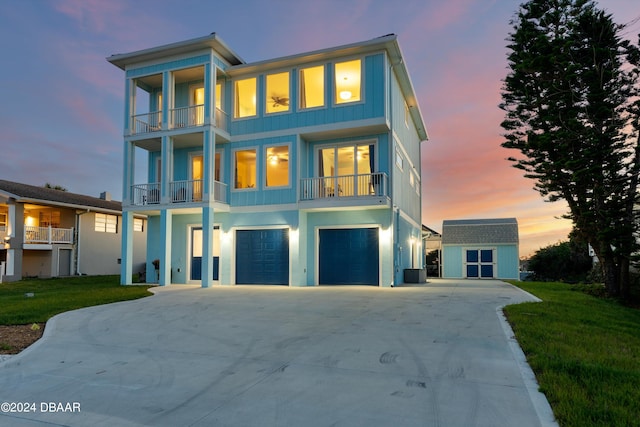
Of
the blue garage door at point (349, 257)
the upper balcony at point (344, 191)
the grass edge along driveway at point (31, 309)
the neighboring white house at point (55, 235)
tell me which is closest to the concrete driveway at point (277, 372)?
the grass edge along driveway at point (31, 309)

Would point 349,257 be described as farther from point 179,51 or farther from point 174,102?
point 179,51

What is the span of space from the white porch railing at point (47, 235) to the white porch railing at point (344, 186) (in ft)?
55.9

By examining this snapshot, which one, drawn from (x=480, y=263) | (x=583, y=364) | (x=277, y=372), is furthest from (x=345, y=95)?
(x=480, y=263)

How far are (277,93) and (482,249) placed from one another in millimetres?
17236

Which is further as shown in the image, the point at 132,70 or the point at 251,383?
the point at 132,70

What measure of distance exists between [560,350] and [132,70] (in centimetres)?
1708

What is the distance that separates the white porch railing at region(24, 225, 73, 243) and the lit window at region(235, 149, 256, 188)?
46.7ft

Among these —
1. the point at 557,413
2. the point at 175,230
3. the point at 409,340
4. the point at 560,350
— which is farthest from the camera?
the point at 175,230

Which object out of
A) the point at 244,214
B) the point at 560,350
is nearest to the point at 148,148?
the point at 244,214

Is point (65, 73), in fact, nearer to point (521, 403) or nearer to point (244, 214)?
point (244, 214)

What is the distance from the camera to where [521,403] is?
3.57 metres

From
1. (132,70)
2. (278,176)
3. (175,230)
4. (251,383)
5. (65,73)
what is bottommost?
(251,383)

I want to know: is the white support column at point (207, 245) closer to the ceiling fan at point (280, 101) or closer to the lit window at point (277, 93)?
the lit window at point (277, 93)

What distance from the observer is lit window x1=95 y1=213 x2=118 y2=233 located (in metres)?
26.3
